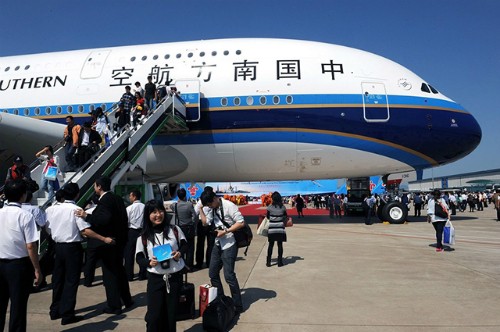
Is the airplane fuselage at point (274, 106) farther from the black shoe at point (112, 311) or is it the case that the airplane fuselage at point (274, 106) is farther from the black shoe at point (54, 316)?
the black shoe at point (54, 316)

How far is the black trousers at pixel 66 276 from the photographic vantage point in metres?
5.07

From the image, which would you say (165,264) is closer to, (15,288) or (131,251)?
(15,288)

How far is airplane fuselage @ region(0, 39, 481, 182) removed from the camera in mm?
13992

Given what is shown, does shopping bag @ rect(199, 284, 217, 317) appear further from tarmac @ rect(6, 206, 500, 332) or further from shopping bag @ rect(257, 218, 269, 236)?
shopping bag @ rect(257, 218, 269, 236)

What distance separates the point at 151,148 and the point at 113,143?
4.78 metres

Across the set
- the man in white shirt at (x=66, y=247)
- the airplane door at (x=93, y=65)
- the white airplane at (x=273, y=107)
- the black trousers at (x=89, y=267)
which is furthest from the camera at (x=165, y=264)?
the airplane door at (x=93, y=65)

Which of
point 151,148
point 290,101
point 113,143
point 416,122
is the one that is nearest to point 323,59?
point 290,101

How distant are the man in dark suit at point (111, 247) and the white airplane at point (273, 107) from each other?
8.39 meters

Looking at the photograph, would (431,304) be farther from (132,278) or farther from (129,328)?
(132,278)

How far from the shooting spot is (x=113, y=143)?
31.7 ft

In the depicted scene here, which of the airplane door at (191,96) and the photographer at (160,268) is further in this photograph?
the airplane door at (191,96)

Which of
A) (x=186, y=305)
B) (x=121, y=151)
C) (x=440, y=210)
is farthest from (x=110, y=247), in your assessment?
(x=440, y=210)

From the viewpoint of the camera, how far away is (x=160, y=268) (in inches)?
157

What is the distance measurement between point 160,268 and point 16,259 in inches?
63.0
